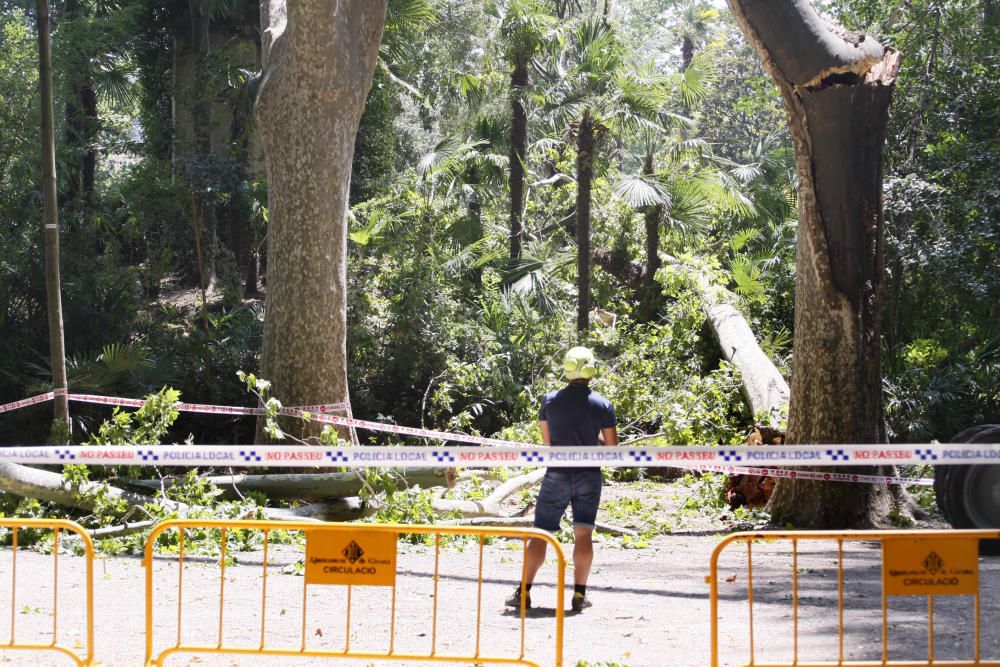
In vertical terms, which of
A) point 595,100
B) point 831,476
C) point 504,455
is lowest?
point 831,476

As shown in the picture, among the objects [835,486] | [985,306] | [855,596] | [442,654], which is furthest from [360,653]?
[985,306]

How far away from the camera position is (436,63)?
28.8m

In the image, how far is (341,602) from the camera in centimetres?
651

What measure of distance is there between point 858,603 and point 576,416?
7.15ft

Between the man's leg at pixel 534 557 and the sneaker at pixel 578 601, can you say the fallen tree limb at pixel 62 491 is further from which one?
the sneaker at pixel 578 601

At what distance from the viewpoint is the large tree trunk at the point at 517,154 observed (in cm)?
1988

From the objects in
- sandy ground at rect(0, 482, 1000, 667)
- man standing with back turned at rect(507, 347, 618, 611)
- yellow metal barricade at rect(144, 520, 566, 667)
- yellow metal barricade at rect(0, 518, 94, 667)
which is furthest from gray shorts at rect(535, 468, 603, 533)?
yellow metal barricade at rect(0, 518, 94, 667)

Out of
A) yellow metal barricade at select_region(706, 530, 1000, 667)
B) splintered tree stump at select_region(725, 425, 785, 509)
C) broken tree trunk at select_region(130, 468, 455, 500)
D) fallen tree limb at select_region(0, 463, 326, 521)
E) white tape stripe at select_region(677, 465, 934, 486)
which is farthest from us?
splintered tree stump at select_region(725, 425, 785, 509)

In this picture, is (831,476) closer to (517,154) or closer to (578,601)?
(578,601)

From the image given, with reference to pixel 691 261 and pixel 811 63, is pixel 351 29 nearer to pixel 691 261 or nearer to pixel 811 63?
pixel 811 63

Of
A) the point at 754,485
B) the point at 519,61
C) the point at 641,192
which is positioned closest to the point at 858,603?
the point at 754,485

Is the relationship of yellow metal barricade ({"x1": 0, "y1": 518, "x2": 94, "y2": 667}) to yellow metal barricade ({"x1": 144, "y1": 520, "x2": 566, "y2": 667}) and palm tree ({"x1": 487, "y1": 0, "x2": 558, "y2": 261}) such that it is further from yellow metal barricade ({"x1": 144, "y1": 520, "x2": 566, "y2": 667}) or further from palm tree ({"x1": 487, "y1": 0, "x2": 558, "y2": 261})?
palm tree ({"x1": 487, "y1": 0, "x2": 558, "y2": 261})

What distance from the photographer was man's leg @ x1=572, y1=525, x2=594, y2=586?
6.39m

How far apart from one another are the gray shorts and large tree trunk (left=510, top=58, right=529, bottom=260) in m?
13.8
